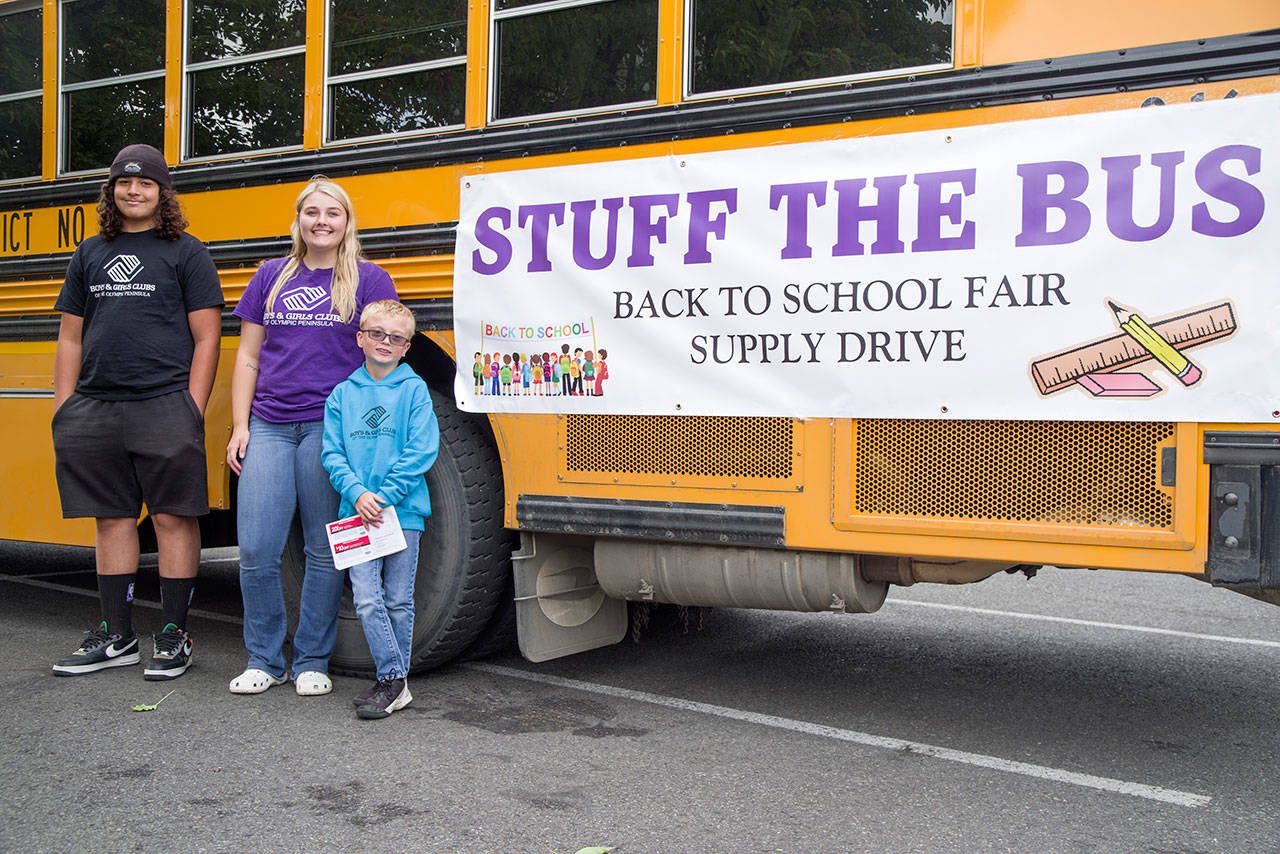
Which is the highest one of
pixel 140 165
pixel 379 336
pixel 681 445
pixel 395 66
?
pixel 395 66

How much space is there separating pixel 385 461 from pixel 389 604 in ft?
1.56

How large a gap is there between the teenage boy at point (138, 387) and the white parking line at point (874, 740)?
121 centimetres

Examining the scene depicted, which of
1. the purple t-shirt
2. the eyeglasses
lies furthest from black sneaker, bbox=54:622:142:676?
the eyeglasses

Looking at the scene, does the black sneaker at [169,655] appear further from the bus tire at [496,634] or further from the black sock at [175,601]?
the bus tire at [496,634]

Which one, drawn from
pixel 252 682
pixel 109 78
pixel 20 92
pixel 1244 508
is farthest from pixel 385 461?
pixel 20 92

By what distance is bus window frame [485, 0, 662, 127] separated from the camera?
3.70 metres

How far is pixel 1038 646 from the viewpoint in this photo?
16.4 ft

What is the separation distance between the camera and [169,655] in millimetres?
4133

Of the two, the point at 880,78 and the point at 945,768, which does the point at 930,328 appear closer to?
the point at 880,78

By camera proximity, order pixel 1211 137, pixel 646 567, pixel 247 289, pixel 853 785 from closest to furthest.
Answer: pixel 1211 137 < pixel 853 785 < pixel 646 567 < pixel 247 289

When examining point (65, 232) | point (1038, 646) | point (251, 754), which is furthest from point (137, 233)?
point (1038, 646)

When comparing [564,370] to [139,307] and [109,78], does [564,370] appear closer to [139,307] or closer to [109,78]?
[139,307]

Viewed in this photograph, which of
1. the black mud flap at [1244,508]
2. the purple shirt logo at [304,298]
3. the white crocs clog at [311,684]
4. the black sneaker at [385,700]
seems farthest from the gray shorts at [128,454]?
the black mud flap at [1244,508]

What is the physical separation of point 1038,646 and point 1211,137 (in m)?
2.68
